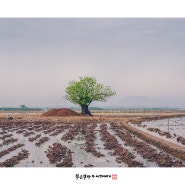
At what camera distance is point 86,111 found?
4850 centimetres

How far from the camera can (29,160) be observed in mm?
14258

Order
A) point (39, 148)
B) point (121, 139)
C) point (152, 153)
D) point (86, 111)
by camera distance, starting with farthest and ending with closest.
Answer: point (86, 111)
point (121, 139)
point (39, 148)
point (152, 153)

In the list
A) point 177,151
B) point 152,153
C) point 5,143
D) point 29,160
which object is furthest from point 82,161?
point 5,143

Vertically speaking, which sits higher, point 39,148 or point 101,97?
point 101,97

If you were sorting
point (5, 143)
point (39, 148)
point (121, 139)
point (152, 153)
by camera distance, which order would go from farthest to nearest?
1. point (121, 139)
2. point (5, 143)
3. point (39, 148)
4. point (152, 153)

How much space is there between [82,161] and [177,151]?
4.46 metres
